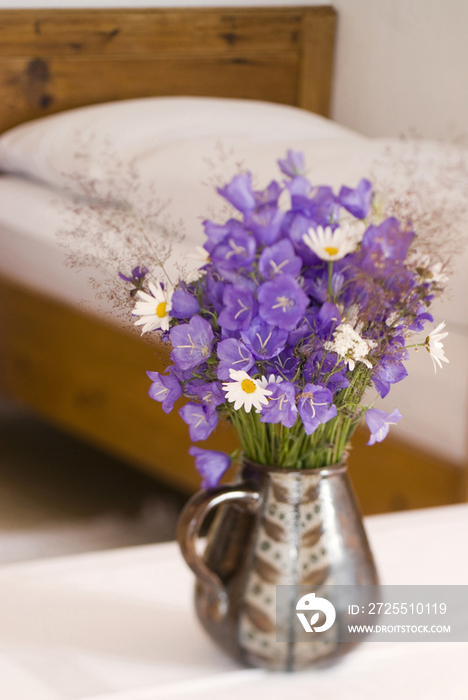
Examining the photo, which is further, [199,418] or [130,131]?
[130,131]

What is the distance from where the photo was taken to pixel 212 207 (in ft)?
3.48

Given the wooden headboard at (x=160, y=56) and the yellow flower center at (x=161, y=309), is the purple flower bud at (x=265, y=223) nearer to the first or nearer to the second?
the yellow flower center at (x=161, y=309)

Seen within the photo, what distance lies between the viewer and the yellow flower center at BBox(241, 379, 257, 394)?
0.39 metres

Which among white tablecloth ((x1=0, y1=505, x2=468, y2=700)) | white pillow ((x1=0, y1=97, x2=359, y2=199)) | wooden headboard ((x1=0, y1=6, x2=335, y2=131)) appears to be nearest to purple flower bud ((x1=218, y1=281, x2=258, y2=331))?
white tablecloth ((x1=0, y1=505, x2=468, y2=700))

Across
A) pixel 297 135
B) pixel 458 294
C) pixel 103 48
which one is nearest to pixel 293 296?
pixel 458 294

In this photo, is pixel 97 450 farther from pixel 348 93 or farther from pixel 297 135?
pixel 348 93

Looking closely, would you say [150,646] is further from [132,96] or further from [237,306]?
[132,96]

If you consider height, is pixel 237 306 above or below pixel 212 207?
above

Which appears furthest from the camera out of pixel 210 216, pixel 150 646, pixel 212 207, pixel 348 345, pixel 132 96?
pixel 132 96

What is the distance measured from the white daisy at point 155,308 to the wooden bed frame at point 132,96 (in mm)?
657

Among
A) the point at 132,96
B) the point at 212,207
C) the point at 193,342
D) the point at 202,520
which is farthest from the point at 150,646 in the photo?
the point at 132,96

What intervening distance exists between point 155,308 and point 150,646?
0.78ft

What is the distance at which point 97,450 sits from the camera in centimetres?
171

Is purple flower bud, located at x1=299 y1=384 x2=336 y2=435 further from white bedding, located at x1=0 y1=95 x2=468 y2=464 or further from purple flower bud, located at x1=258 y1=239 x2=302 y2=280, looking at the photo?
white bedding, located at x1=0 y1=95 x2=468 y2=464
